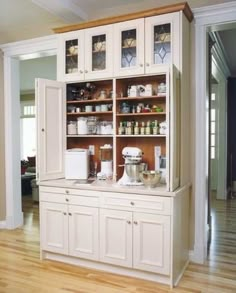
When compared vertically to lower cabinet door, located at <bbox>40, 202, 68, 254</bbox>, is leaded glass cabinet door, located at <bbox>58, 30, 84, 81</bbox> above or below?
above

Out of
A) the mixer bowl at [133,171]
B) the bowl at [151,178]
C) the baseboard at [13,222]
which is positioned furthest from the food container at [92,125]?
the baseboard at [13,222]

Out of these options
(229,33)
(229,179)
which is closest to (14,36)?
(229,33)

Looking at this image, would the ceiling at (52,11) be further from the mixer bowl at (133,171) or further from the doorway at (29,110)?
the mixer bowl at (133,171)

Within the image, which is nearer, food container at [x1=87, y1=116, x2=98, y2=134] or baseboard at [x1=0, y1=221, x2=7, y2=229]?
food container at [x1=87, y1=116, x2=98, y2=134]

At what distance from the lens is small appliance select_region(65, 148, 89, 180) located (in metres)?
3.37

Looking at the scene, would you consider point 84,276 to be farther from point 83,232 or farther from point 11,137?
point 11,137

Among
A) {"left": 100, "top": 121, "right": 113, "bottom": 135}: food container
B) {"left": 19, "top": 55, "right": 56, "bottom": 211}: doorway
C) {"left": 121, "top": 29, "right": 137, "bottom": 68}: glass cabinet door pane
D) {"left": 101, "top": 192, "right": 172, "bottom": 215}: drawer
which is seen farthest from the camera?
{"left": 19, "top": 55, "right": 56, "bottom": 211}: doorway

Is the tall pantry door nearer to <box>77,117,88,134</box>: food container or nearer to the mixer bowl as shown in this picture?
<box>77,117,88,134</box>: food container

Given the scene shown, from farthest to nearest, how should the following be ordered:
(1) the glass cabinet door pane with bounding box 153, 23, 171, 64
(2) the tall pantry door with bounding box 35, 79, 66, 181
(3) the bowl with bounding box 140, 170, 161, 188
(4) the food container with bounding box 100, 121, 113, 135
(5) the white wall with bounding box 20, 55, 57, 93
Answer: (5) the white wall with bounding box 20, 55, 57, 93 < (4) the food container with bounding box 100, 121, 113, 135 < (2) the tall pantry door with bounding box 35, 79, 66, 181 < (1) the glass cabinet door pane with bounding box 153, 23, 171, 64 < (3) the bowl with bounding box 140, 170, 161, 188

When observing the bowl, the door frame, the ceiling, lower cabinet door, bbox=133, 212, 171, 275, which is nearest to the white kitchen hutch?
lower cabinet door, bbox=133, 212, 171, 275

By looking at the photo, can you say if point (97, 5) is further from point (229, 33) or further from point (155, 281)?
point (155, 281)

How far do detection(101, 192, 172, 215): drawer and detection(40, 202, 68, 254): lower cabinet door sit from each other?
1.71ft

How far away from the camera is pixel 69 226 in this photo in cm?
316

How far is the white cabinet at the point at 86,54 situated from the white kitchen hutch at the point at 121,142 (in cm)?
1
